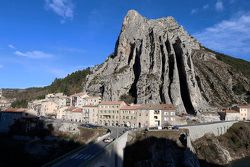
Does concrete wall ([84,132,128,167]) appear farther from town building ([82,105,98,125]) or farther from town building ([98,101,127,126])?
town building ([82,105,98,125])

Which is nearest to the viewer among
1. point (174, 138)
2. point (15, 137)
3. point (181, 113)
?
point (174, 138)

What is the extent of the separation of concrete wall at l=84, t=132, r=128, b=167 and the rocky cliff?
2321 inches

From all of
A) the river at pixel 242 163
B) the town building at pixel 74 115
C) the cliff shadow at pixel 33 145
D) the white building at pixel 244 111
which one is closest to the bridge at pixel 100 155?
the river at pixel 242 163

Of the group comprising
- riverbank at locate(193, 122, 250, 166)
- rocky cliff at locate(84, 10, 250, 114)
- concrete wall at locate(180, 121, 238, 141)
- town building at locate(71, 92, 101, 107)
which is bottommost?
riverbank at locate(193, 122, 250, 166)

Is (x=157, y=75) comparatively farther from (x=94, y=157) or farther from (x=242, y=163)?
(x=94, y=157)

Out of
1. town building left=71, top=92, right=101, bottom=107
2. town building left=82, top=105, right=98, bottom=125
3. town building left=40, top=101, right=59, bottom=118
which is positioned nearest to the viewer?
town building left=82, top=105, right=98, bottom=125

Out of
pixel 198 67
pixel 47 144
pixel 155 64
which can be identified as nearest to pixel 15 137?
pixel 47 144

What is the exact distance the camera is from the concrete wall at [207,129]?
319ft

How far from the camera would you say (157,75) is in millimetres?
143375

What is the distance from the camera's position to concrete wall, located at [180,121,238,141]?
9712cm

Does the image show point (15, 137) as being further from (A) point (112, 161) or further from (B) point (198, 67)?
(B) point (198, 67)

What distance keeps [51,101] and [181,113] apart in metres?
58.9

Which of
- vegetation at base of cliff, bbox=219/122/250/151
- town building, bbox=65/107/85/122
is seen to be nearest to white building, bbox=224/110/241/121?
vegetation at base of cliff, bbox=219/122/250/151

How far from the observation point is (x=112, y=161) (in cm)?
6122
